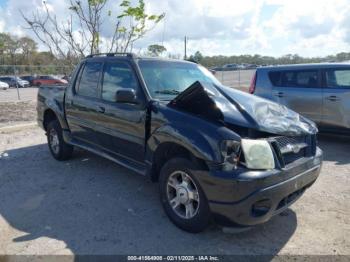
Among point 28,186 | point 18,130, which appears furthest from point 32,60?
point 28,186

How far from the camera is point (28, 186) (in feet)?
16.4

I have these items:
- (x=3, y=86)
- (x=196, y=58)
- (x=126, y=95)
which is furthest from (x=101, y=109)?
(x=3, y=86)

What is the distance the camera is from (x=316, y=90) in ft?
24.1

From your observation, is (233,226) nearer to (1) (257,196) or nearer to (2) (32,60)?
(1) (257,196)

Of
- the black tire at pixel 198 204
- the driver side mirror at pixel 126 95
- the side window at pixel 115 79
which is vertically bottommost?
the black tire at pixel 198 204

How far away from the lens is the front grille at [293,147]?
10.7ft

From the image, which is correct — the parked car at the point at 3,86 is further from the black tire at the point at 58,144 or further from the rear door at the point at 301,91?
the rear door at the point at 301,91

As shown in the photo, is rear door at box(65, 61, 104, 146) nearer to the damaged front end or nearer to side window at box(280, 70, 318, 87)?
the damaged front end

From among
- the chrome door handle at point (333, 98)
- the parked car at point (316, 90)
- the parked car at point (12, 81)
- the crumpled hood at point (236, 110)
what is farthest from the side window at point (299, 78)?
the parked car at point (12, 81)

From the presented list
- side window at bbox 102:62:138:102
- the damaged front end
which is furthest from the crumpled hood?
side window at bbox 102:62:138:102

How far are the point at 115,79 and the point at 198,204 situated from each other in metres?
2.28

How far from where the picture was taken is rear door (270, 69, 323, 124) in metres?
7.37

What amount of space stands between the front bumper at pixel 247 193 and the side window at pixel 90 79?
270 centimetres

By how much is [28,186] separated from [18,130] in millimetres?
4676
